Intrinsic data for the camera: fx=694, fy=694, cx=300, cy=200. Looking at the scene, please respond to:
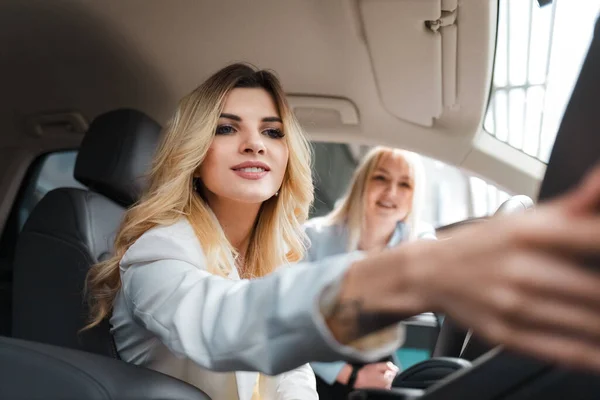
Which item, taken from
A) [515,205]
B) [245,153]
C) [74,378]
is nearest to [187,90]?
[245,153]

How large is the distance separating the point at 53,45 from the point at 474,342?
1.53 metres

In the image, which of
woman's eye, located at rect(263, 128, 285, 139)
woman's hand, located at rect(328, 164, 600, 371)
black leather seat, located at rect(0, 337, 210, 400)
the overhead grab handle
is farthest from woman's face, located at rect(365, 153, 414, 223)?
woman's hand, located at rect(328, 164, 600, 371)

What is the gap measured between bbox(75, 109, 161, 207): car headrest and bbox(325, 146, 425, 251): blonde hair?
108 cm

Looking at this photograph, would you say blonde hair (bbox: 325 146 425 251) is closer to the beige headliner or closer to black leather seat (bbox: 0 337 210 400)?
the beige headliner

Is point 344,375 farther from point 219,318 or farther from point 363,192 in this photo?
point 219,318

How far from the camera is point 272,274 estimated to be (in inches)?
26.3

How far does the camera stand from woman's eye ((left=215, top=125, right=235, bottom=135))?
1.43m

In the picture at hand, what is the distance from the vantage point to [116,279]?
1428 mm

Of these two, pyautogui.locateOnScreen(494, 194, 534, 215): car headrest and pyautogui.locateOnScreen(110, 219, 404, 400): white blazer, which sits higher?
pyautogui.locateOnScreen(110, 219, 404, 400): white blazer

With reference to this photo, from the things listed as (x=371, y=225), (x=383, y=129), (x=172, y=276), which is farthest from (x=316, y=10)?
(x=371, y=225)

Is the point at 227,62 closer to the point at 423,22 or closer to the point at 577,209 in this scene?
the point at 423,22

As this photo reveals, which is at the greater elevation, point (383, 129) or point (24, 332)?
point (383, 129)

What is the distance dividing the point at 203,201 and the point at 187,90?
798 millimetres

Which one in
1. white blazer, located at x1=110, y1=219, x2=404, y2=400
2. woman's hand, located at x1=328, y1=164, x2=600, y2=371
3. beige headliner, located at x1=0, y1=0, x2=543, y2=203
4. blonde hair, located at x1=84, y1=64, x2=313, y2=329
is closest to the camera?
woman's hand, located at x1=328, y1=164, x2=600, y2=371
